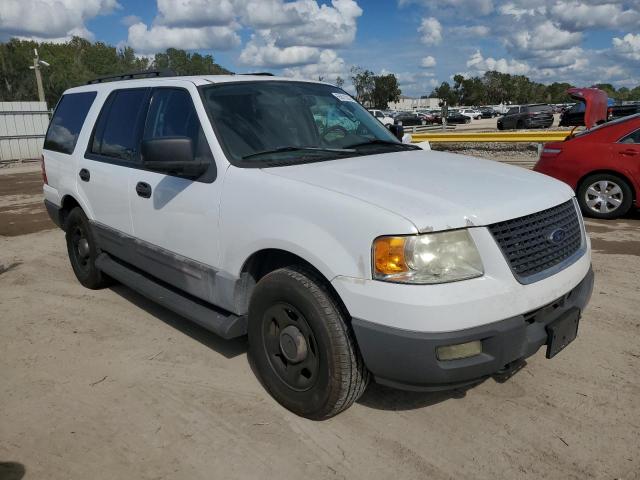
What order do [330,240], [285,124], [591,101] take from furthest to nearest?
[591,101] < [285,124] < [330,240]

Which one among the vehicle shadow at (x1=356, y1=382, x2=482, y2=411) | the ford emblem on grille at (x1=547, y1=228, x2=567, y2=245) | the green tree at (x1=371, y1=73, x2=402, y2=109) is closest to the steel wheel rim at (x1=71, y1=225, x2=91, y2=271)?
the vehicle shadow at (x1=356, y1=382, x2=482, y2=411)

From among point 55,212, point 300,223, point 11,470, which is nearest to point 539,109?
point 55,212

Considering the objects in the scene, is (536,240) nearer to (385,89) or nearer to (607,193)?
(607,193)

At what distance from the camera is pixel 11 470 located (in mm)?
2695

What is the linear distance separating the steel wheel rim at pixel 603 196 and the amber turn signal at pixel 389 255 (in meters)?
6.10

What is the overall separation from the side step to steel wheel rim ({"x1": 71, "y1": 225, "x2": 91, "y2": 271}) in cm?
40

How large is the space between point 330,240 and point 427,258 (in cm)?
48

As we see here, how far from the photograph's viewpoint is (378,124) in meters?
4.42

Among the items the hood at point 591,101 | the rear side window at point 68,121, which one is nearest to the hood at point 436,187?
the rear side window at point 68,121

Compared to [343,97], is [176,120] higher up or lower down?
lower down

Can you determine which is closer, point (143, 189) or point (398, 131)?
point (143, 189)

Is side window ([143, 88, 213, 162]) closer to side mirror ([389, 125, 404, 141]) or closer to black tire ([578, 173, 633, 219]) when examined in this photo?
side mirror ([389, 125, 404, 141])

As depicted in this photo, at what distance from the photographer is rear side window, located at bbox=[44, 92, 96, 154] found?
5.04m

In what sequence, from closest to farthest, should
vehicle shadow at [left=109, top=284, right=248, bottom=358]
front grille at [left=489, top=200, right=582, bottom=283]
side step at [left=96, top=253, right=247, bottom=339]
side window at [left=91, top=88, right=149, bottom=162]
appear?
1. front grille at [left=489, top=200, right=582, bottom=283]
2. side step at [left=96, top=253, right=247, bottom=339]
3. vehicle shadow at [left=109, top=284, right=248, bottom=358]
4. side window at [left=91, top=88, right=149, bottom=162]
